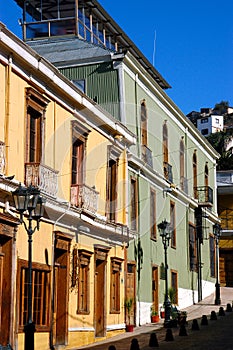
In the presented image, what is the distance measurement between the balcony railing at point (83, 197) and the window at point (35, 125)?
7.45 feet

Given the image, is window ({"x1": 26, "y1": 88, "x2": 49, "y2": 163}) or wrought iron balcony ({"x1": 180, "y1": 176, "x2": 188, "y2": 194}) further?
wrought iron balcony ({"x1": 180, "y1": 176, "x2": 188, "y2": 194})

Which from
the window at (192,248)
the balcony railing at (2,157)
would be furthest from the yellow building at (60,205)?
the window at (192,248)

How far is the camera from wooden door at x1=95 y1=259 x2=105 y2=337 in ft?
68.9

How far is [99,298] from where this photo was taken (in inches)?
838

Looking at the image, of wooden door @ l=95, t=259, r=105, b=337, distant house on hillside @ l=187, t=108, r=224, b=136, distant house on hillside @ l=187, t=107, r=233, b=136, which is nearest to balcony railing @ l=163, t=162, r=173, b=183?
wooden door @ l=95, t=259, r=105, b=337

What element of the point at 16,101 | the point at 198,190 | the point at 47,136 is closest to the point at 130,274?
the point at 47,136

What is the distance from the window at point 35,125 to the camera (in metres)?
16.5

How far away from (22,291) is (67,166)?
4.30 meters

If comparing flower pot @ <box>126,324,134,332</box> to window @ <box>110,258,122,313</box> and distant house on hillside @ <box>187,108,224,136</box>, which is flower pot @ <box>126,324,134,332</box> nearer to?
window @ <box>110,258,122,313</box>

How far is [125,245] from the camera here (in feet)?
Result: 78.0

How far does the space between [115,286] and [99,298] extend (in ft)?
5.19

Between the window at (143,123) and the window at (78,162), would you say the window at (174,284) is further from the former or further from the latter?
the window at (78,162)

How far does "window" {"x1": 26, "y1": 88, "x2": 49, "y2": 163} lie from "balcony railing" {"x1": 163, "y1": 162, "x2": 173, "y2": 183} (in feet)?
44.7

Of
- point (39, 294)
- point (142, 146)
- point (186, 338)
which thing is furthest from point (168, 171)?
point (39, 294)
